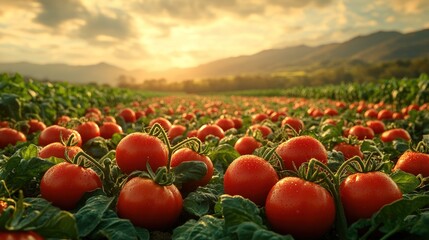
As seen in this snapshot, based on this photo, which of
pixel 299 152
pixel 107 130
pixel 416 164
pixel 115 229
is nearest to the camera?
pixel 115 229

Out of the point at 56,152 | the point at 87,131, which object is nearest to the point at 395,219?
the point at 56,152

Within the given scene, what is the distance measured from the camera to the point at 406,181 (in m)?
2.98

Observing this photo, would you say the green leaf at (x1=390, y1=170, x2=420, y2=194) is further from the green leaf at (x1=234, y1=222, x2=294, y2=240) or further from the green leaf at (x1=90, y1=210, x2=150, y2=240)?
the green leaf at (x1=90, y1=210, x2=150, y2=240)

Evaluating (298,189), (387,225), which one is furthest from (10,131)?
(387,225)

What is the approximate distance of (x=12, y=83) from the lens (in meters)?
9.23

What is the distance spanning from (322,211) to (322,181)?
242 mm

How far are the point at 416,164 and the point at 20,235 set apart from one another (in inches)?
131

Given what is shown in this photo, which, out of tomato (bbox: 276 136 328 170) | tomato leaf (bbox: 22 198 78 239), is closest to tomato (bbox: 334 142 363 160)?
tomato (bbox: 276 136 328 170)

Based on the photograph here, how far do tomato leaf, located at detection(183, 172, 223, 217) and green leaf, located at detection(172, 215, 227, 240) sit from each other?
242 millimetres

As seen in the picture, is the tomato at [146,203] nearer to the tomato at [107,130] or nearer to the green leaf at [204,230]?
the green leaf at [204,230]

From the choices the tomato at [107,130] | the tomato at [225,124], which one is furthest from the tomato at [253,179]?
the tomato at [225,124]

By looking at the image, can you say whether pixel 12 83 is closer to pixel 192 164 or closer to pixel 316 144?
pixel 192 164

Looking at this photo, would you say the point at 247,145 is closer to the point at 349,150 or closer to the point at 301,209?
the point at 349,150

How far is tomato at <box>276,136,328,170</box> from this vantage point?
10.3 feet
